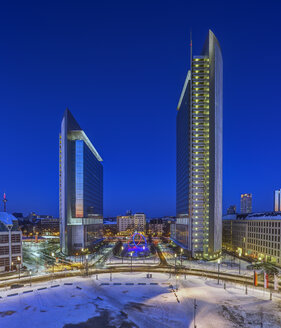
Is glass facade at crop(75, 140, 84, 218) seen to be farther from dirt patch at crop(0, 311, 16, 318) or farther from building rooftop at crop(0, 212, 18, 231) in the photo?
dirt patch at crop(0, 311, 16, 318)

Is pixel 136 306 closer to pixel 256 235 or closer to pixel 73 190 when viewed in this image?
pixel 256 235

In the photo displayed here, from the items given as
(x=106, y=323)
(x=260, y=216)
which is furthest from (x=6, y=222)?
(x=260, y=216)

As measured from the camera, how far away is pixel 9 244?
78.7 m

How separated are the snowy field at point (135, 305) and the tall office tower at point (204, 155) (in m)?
40.4

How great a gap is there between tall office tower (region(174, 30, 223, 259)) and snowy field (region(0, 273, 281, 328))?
132 feet

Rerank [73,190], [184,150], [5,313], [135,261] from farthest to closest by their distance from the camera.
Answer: [184,150], [73,190], [135,261], [5,313]

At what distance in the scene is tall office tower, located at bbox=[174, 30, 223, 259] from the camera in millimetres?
104250

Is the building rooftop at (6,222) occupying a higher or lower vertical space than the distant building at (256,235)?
higher

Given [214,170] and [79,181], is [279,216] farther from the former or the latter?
[79,181]

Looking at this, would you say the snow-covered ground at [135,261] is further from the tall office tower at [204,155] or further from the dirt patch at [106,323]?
the dirt patch at [106,323]

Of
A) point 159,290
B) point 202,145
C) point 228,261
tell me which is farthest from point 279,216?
point 159,290

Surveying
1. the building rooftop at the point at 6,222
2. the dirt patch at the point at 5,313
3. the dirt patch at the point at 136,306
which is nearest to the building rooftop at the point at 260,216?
the dirt patch at the point at 136,306

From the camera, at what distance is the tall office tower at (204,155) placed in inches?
4104

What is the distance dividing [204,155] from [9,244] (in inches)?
3388
